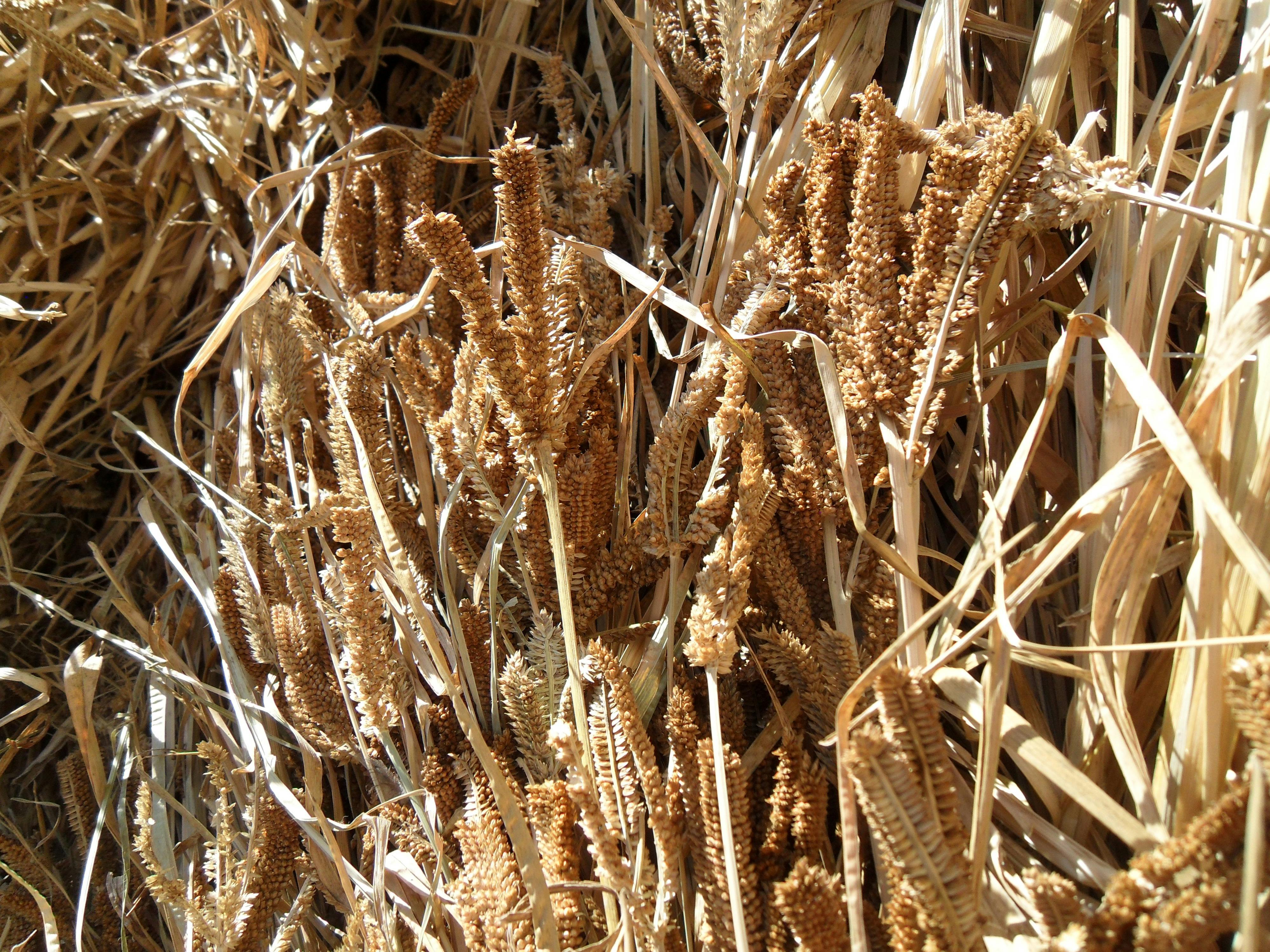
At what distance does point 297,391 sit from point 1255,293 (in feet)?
3.63

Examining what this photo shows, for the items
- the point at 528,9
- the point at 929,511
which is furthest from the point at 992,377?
the point at 528,9

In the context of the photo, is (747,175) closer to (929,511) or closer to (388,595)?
(929,511)

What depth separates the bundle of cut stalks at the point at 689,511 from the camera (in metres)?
0.75

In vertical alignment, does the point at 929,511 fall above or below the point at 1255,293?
below

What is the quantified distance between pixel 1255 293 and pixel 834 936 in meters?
0.64

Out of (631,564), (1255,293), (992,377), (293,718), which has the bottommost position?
(293,718)

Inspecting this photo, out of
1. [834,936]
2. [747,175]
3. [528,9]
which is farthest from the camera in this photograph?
[528,9]

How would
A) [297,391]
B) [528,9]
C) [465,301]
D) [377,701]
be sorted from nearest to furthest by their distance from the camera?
[465,301] → [377,701] → [297,391] → [528,9]

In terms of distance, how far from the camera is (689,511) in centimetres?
99

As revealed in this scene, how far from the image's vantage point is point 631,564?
0.97 meters

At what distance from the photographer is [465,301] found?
31.9 inches

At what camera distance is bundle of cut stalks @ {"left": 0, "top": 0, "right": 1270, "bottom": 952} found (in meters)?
0.75

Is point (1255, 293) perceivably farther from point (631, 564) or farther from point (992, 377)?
point (631, 564)

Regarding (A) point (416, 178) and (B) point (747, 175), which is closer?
(B) point (747, 175)
